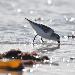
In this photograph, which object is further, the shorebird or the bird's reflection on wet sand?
the shorebird

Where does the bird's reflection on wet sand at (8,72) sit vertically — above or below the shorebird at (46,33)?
below

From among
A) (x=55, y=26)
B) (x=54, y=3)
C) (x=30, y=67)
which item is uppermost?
(x=54, y=3)

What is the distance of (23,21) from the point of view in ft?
92.9

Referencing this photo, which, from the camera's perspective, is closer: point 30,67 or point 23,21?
point 30,67

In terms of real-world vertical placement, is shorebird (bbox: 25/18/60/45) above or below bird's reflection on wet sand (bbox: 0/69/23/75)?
above

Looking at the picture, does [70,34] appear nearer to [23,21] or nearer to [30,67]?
[23,21]

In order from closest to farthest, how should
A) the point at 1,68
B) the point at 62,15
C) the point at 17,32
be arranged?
the point at 1,68, the point at 17,32, the point at 62,15

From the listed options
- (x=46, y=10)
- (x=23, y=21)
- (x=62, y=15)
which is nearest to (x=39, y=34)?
(x=23, y=21)

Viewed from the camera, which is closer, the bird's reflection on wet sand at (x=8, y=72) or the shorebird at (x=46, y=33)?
the bird's reflection on wet sand at (x=8, y=72)

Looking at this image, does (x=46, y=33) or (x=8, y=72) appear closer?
(x=8, y=72)

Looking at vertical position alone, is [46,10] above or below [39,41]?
above

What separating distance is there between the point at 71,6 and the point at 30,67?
24.0 meters

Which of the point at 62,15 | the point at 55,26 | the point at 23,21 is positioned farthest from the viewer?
the point at 62,15

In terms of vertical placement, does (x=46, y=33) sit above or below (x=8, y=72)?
above
